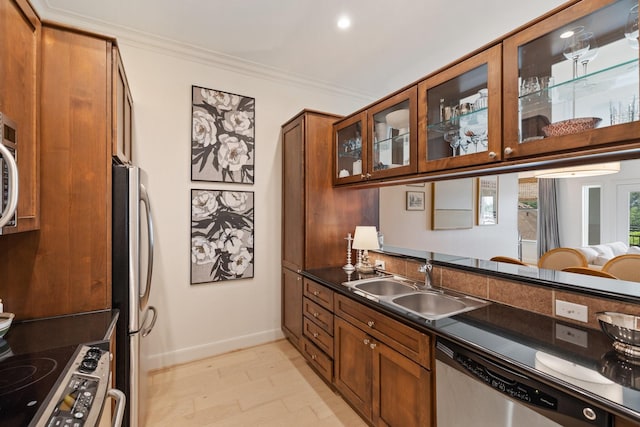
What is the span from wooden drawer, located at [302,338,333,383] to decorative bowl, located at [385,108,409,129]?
1.84m

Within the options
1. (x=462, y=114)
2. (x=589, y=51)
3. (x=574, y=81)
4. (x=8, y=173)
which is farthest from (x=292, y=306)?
(x=589, y=51)

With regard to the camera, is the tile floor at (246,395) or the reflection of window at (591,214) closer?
the tile floor at (246,395)

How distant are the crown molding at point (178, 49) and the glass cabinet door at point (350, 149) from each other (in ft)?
2.95

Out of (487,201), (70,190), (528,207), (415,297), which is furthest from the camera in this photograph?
(487,201)

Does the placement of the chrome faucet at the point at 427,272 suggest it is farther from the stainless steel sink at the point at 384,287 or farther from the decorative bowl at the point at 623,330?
the decorative bowl at the point at 623,330

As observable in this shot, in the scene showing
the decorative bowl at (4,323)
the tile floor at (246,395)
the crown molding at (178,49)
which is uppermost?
the crown molding at (178,49)

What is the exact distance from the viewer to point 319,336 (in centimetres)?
234

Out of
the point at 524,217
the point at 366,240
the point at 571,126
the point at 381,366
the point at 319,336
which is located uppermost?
the point at 571,126

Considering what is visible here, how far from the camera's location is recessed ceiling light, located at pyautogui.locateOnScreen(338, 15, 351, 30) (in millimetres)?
2186

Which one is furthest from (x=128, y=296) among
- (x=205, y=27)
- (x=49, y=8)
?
(x=49, y=8)

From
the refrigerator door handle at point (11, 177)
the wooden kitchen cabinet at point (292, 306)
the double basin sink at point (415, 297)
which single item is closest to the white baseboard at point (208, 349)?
the wooden kitchen cabinet at point (292, 306)

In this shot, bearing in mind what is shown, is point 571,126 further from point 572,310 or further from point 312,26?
point 312,26

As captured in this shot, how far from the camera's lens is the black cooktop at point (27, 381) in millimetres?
816

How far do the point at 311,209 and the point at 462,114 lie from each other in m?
1.48
